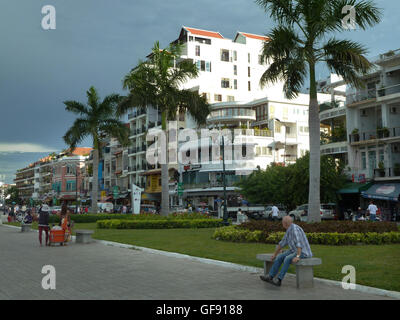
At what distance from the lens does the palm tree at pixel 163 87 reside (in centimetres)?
2677

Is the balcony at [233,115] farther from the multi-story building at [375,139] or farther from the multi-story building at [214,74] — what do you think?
the multi-story building at [375,139]

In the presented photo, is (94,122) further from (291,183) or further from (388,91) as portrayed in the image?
(388,91)

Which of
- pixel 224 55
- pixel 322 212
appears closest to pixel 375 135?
pixel 322 212

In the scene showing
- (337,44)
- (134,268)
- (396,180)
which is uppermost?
(337,44)

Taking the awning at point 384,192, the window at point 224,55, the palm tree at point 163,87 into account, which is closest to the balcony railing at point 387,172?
the awning at point 384,192

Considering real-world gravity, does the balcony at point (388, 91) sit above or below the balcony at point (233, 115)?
below

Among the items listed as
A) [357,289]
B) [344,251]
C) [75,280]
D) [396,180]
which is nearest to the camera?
[357,289]

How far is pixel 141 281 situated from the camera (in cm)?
898

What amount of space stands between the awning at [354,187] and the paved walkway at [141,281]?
29.8m

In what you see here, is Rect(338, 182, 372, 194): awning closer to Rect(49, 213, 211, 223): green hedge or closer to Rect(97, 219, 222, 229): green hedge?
Rect(49, 213, 211, 223): green hedge
